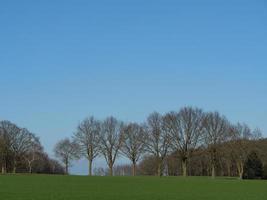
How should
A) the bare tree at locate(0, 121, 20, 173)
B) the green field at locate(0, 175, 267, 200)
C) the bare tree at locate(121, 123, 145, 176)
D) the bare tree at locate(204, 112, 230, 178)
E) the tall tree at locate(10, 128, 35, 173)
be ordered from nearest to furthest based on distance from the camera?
the green field at locate(0, 175, 267, 200), the bare tree at locate(204, 112, 230, 178), the bare tree at locate(121, 123, 145, 176), the bare tree at locate(0, 121, 20, 173), the tall tree at locate(10, 128, 35, 173)

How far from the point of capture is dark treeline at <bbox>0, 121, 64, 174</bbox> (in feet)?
366

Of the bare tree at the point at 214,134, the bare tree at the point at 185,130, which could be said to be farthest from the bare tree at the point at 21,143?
the bare tree at the point at 214,134

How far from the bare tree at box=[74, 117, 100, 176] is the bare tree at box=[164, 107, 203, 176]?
62.6 feet

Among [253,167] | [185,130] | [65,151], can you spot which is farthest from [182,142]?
[65,151]

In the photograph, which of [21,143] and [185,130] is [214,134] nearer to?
[185,130]

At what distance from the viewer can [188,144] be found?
96.6 meters

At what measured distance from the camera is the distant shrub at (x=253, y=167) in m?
99.1

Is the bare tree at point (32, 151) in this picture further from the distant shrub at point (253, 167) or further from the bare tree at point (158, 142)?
the distant shrub at point (253, 167)

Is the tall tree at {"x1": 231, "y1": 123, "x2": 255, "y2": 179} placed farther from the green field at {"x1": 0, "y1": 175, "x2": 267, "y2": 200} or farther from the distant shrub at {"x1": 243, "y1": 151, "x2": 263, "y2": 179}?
the green field at {"x1": 0, "y1": 175, "x2": 267, "y2": 200}

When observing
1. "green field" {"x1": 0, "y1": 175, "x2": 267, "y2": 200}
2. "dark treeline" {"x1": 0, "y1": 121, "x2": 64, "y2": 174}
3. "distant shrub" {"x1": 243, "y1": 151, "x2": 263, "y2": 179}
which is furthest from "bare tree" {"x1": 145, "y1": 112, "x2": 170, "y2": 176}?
"green field" {"x1": 0, "y1": 175, "x2": 267, "y2": 200}

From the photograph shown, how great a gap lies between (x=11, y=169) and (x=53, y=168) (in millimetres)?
24635

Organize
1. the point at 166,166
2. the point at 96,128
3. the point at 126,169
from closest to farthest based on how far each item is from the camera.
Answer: the point at 96,128 < the point at 166,166 < the point at 126,169

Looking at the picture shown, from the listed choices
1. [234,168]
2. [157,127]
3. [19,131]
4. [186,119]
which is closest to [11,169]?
[19,131]

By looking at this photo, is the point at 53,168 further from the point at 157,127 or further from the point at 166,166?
the point at 157,127
